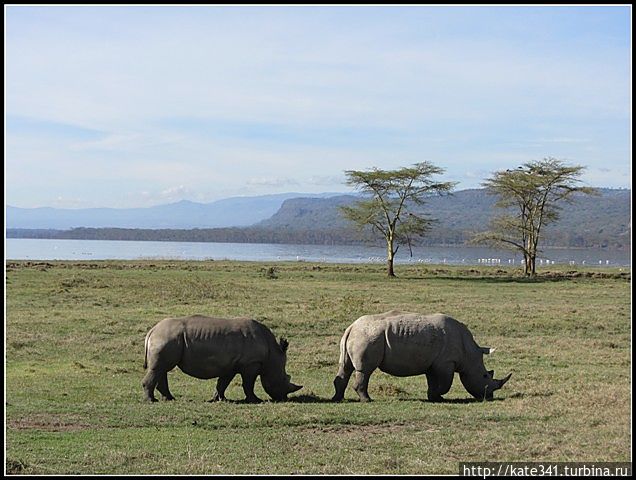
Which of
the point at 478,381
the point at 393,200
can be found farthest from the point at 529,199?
the point at 478,381

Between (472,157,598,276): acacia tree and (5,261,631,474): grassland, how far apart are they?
80.8 ft

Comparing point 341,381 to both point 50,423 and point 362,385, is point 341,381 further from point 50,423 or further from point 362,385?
point 50,423

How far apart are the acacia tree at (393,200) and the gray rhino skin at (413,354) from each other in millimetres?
43848

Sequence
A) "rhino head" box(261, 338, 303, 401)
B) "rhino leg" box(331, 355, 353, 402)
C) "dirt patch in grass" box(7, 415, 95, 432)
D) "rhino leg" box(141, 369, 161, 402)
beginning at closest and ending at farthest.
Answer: "dirt patch in grass" box(7, 415, 95, 432) < "rhino leg" box(141, 369, 161, 402) < "rhino leg" box(331, 355, 353, 402) < "rhino head" box(261, 338, 303, 401)

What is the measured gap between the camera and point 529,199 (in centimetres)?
5900

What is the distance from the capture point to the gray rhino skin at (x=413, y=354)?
14.4 m

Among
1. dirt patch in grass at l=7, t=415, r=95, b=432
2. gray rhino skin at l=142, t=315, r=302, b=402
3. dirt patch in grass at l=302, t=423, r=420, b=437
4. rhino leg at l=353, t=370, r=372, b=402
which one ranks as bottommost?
dirt patch in grass at l=7, t=415, r=95, b=432

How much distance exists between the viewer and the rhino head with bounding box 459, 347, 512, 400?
47.8 ft

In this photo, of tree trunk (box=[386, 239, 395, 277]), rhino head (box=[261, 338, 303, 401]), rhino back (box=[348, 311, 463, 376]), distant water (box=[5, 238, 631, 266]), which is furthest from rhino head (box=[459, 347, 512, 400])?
distant water (box=[5, 238, 631, 266])

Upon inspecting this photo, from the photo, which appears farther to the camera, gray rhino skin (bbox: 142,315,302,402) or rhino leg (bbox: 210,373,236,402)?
rhino leg (bbox: 210,373,236,402)

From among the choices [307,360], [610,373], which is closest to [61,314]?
[307,360]

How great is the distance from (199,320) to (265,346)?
124cm

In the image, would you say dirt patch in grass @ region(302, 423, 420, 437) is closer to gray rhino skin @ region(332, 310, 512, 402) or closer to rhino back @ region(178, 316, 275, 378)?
gray rhino skin @ region(332, 310, 512, 402)

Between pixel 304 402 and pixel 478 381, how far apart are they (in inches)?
121
